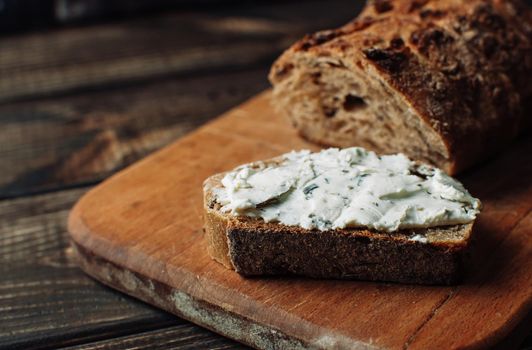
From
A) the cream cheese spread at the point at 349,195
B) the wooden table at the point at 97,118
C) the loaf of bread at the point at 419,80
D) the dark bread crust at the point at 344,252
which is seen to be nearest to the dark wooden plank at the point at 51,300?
the wooden table at the point at 97,118

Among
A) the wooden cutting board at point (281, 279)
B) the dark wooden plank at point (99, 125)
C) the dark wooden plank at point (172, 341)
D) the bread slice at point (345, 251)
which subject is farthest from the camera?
the dark wooden plank at point (99, 125)

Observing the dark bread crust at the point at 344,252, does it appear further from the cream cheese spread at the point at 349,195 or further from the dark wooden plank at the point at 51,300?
the dark wooden plank at the point at 51,300

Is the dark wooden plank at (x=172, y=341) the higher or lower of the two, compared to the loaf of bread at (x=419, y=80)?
lower

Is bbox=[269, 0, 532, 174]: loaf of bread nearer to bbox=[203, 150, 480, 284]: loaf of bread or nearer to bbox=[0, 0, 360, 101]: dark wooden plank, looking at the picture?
bbox=[203, 150, 480, 284]: loaf of bread

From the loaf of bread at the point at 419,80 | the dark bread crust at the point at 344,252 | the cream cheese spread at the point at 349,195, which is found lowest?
the dark bread crust at the point at 344,252

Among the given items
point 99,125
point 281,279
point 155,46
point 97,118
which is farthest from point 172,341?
point 155,46

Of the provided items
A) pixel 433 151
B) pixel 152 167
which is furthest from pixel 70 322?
pixel 433 151
